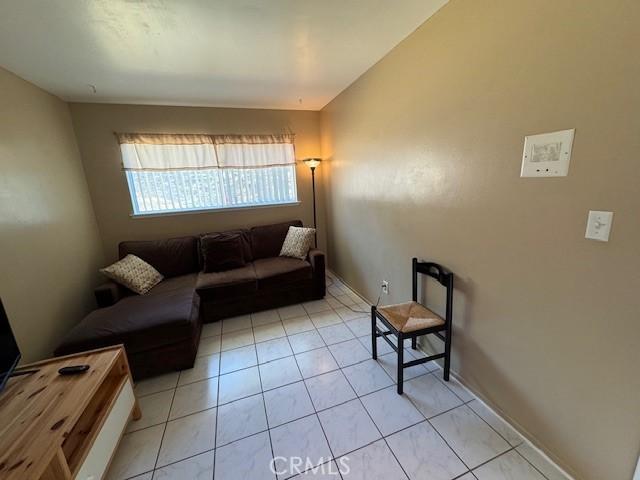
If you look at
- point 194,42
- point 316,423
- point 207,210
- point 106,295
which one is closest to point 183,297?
point 106,295

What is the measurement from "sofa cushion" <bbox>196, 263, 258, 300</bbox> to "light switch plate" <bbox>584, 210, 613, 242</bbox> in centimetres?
259

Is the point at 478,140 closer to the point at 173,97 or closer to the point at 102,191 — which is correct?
the point at 173,97

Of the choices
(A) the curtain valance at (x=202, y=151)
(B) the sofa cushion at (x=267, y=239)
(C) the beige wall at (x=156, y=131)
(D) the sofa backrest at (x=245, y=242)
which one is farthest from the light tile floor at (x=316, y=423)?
(A) the curtain valance at (x=202, y=151)

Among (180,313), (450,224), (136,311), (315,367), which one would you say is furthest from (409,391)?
(136,311)

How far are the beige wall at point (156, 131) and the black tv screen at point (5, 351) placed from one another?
2.08m

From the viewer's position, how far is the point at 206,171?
11.0ft

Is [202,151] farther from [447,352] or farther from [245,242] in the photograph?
[447,352]

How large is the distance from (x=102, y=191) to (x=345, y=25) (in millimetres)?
3078

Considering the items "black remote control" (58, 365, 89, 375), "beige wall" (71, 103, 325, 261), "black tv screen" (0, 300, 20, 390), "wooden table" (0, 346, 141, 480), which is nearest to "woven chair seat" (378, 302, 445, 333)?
"wooden table" (0, 346, 141, 480)

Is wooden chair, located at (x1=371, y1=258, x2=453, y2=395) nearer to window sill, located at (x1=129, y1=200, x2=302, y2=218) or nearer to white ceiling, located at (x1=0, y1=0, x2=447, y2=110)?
white ceiling, located at (x1=0, y1=0, x2=447, y2=110)

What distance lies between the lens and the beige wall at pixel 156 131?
9.49 ft

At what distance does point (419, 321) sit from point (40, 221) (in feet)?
10.1

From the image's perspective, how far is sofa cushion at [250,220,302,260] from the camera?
11.3 feet

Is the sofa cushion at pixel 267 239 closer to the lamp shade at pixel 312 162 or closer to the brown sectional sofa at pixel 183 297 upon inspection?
the brown sectional sofa at pixel 183 297
